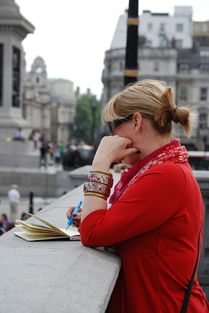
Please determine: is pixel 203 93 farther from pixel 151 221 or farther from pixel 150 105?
pixel 151 221

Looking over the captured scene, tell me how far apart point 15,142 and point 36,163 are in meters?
1.43

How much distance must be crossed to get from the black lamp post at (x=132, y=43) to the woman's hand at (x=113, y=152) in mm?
4147

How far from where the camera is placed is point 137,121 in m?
2.69

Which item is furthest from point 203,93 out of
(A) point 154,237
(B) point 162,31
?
(A) point 154,237

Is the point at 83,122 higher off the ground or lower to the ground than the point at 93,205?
lower

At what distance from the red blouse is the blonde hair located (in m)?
0.26

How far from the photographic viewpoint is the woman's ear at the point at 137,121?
2.66 meters

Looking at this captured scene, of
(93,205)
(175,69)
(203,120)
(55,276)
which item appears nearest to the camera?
(55,276)

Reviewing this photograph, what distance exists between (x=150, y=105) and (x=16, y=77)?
27818 mm

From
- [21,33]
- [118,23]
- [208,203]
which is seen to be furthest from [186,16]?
[208,203]

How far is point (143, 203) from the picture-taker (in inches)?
95.0

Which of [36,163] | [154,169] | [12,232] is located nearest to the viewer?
[154,169]

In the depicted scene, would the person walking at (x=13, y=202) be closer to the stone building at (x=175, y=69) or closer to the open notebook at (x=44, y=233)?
the open notebook at (x=44, y=233)

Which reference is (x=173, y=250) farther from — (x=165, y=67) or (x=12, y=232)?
(x=165, y=67)
